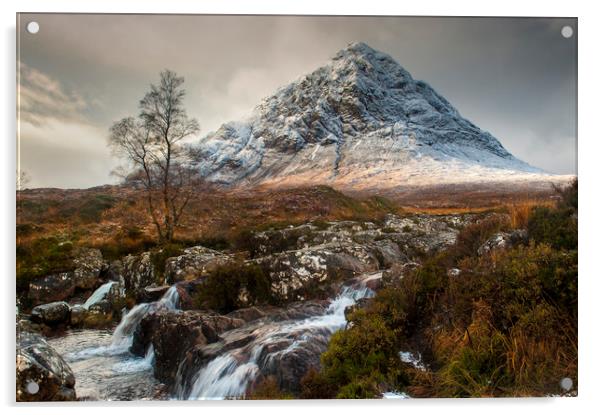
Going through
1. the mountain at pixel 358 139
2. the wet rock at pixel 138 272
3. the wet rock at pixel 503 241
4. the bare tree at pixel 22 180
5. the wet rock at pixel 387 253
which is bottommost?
the wet rock at pixel 138 272

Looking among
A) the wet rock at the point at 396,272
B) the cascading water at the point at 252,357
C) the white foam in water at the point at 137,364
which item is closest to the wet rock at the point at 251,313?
the cascading water at the point at 252,357

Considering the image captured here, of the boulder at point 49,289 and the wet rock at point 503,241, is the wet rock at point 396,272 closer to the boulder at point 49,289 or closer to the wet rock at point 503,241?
the wet rock at point 503,241

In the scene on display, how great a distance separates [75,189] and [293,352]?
2.61m

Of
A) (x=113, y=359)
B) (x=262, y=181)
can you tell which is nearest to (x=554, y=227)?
(x=262, y=181)

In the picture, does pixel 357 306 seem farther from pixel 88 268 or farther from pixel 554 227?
pixel 88 268

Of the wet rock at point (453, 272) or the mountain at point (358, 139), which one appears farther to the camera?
the mountain at point (358, 139)

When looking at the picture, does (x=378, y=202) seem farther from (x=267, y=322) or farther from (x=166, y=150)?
(x=166, y=150)

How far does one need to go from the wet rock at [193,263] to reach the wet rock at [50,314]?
1.02 meters

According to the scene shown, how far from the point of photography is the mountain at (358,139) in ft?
13.9

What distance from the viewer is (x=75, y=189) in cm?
405

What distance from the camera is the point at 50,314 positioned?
4.05 m

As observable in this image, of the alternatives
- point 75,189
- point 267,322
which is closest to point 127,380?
point 267,322

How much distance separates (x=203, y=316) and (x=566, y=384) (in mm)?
3433

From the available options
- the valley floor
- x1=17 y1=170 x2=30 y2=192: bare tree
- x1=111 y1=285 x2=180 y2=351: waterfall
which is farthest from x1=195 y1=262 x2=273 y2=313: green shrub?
x1=17 y1=170 x2=30 y2=192: bare tree
